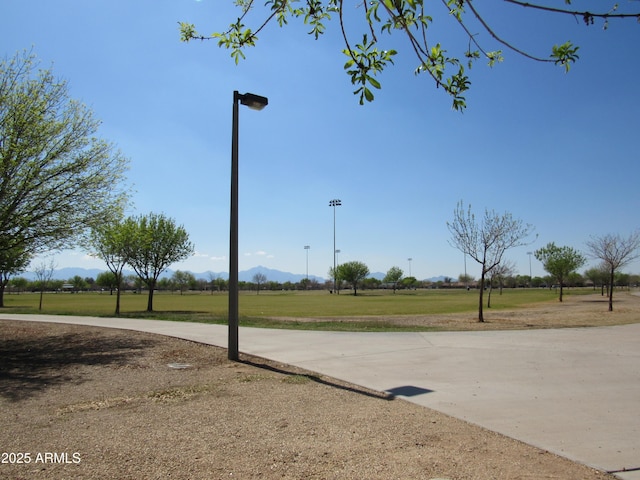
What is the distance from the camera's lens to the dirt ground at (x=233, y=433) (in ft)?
11.6

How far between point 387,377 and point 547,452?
3.41 metres

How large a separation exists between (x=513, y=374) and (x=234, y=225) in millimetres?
6194

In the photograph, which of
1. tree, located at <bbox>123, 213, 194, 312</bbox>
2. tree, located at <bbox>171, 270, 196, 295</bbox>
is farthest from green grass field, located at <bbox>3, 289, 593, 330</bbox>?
tree, located at <bbox>171, 270, 196, 295</bbox>

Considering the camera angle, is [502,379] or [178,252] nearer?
[502,379]

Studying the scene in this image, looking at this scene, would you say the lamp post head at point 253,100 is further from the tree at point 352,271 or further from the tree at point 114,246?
the tree at point 352,271

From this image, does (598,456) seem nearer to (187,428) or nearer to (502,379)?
(502,379)

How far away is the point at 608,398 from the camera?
5.79 m

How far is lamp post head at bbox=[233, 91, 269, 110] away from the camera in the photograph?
30.2 ft

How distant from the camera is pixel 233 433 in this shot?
14.4 ft

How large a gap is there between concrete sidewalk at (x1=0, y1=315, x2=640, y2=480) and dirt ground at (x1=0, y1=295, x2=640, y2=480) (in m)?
0.50

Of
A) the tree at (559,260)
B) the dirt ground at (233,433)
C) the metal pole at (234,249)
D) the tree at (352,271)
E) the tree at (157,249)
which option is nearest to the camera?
the dirt ground at (233,433)

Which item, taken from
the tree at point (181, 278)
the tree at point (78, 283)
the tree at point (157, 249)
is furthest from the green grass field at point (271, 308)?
the tree at point (78, 283)

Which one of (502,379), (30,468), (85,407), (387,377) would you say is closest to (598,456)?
(502,379)

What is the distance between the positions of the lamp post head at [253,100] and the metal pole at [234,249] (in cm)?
21
